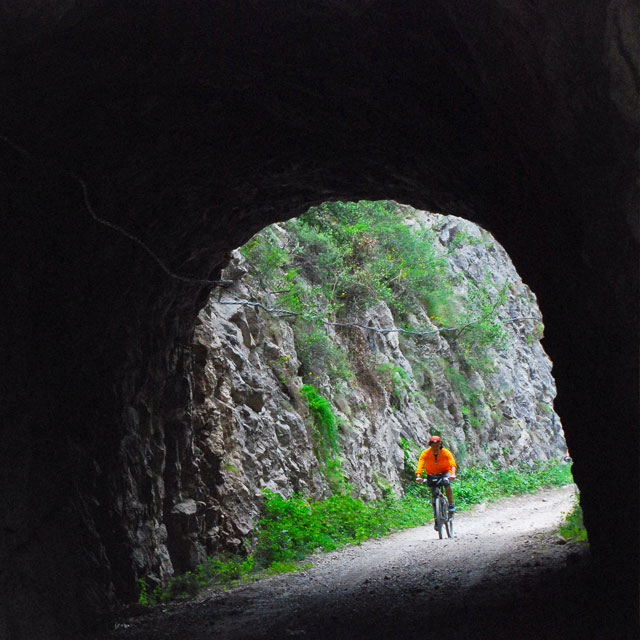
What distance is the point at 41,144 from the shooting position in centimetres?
530

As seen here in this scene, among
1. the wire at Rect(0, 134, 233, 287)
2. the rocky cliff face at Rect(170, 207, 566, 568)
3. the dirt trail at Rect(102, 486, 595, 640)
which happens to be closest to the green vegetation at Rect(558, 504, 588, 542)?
the dirt trail at Rect(102, 486, 595, 640)

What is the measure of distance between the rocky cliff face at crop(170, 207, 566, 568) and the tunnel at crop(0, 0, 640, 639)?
1687 mm

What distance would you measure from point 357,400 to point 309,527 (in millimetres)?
5344

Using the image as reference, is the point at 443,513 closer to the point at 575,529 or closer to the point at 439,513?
the point at 439,513

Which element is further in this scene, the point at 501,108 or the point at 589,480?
the point at 589,480

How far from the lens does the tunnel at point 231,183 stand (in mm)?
3527

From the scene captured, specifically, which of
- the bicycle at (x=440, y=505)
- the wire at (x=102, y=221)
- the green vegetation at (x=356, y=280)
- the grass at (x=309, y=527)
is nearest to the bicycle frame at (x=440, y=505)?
the bicycle at (x=440, y=505)

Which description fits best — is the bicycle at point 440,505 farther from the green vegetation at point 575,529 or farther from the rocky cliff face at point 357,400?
the rocky cliff face at point 357,400

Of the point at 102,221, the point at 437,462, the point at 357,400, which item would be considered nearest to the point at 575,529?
the point at 437,462

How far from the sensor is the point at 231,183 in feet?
23.4

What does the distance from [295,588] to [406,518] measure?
650 centimetres

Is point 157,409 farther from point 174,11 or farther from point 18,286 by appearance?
point 174,11

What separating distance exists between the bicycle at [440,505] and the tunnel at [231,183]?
4779 millimetres

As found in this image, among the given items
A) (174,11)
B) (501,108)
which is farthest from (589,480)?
(174,11)
